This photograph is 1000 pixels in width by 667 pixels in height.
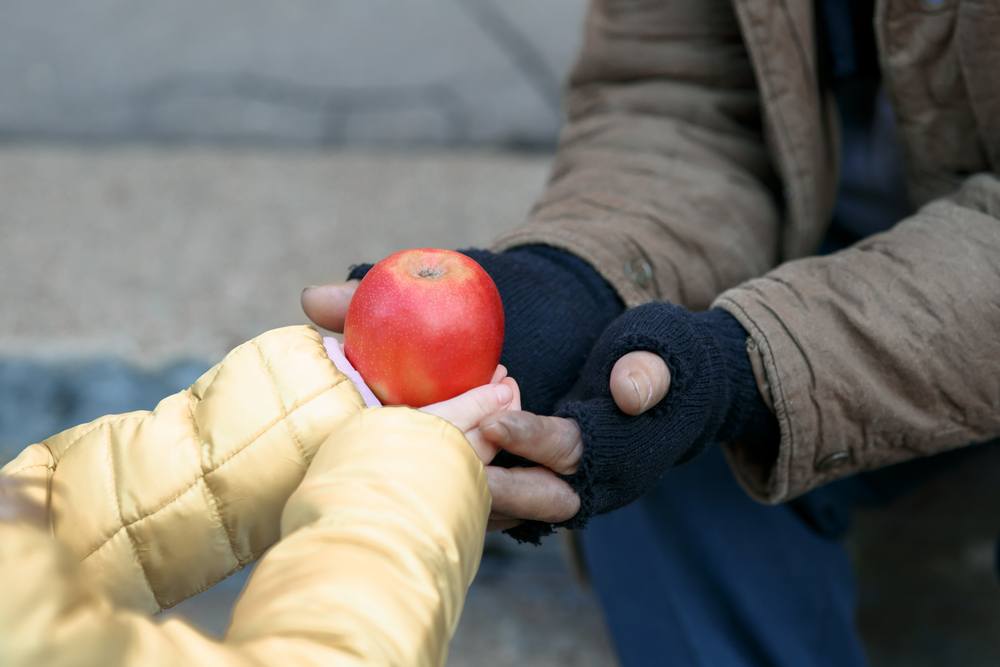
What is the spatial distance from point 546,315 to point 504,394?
0.20 m

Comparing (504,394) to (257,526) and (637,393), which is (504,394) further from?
(257,526)

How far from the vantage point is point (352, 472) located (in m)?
0.75

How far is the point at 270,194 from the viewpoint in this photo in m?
2.24

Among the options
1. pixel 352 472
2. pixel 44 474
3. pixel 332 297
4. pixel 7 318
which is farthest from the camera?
pixel 7 318

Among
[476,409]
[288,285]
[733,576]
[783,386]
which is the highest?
[476,409]

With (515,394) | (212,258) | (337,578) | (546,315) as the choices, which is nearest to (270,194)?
(212,258)

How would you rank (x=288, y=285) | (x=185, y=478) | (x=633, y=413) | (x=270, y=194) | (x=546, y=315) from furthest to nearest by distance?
(x=270, y=194) < (x=288, y=285) < (x=546, y=315) < (x=633, y=413) < (x=185, y=478)

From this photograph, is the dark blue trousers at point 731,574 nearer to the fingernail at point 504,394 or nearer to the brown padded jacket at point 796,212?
the brown padded jacket at point 796,212

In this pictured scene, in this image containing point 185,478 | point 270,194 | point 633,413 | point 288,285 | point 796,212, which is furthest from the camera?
point 270,194

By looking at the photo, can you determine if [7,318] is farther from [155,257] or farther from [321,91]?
[321,91]

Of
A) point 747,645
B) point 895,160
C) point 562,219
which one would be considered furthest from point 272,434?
point 895,160

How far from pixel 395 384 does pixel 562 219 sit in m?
0.39

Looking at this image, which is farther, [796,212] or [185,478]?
[796,212]

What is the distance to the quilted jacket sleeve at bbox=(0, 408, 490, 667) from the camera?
586 millimetres
